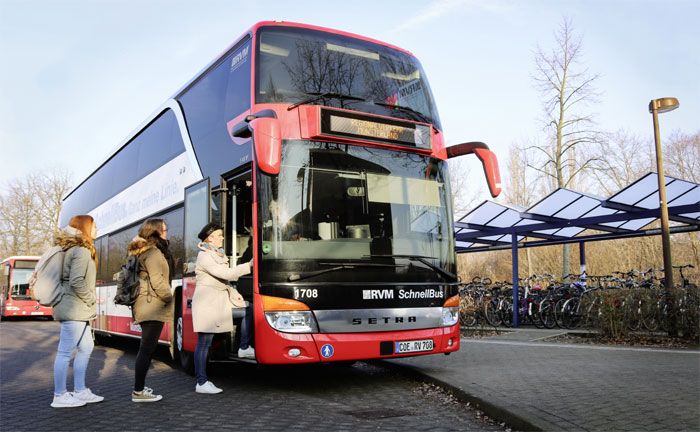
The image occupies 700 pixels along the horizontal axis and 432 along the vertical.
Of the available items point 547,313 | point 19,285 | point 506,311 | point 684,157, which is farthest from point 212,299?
point 684,157

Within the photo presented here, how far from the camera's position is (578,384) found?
267 inches

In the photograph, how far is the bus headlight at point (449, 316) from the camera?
23.7ft

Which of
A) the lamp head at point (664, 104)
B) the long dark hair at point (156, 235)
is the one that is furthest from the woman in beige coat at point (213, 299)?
the lamp head at point (664, 104)

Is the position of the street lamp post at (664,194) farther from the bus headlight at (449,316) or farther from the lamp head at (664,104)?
the bus headlight at (449,316)

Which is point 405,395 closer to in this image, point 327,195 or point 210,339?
point 210,339

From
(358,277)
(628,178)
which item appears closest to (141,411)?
(358,277)

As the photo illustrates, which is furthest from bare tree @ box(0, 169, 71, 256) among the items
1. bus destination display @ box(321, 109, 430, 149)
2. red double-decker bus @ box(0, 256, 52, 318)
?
bus destination display @ box(321, 109, 430, 149)

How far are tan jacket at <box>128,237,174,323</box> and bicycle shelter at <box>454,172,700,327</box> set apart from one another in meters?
10.1

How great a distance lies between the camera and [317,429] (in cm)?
521

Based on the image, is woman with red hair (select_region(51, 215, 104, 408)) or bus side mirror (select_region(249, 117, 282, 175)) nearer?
bus side mirror (select_region(249, 117, 282, 175))

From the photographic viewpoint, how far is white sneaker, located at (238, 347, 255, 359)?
6.50 meters

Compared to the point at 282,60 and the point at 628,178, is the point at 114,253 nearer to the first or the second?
the point at 282,60

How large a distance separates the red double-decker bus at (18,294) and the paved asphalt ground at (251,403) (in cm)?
2214

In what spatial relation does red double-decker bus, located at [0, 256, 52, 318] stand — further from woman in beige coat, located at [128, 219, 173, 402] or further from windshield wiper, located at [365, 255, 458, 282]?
windshield wiper, located at [365, 255, 458, 282]
